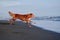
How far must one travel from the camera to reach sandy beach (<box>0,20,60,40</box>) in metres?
1.38

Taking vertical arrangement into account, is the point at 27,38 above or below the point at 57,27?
below

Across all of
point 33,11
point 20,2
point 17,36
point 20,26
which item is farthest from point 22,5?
point 17,36

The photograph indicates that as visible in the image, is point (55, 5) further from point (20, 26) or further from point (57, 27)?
point (20, 26)

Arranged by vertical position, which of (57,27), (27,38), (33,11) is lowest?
(27,38)

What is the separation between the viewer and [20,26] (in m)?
1.40

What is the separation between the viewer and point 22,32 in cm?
139

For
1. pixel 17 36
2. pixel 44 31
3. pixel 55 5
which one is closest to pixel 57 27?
pixel 44 31

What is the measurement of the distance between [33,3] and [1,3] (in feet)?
1.24

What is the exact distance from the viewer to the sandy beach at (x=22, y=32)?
1.38 meters

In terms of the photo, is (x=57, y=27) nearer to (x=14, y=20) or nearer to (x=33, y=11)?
(x=33, y=11)

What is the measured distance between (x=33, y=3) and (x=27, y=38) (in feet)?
1.36

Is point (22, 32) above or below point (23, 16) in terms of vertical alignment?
below

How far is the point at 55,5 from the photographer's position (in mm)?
1418

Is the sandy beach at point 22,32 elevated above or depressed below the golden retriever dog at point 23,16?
below
